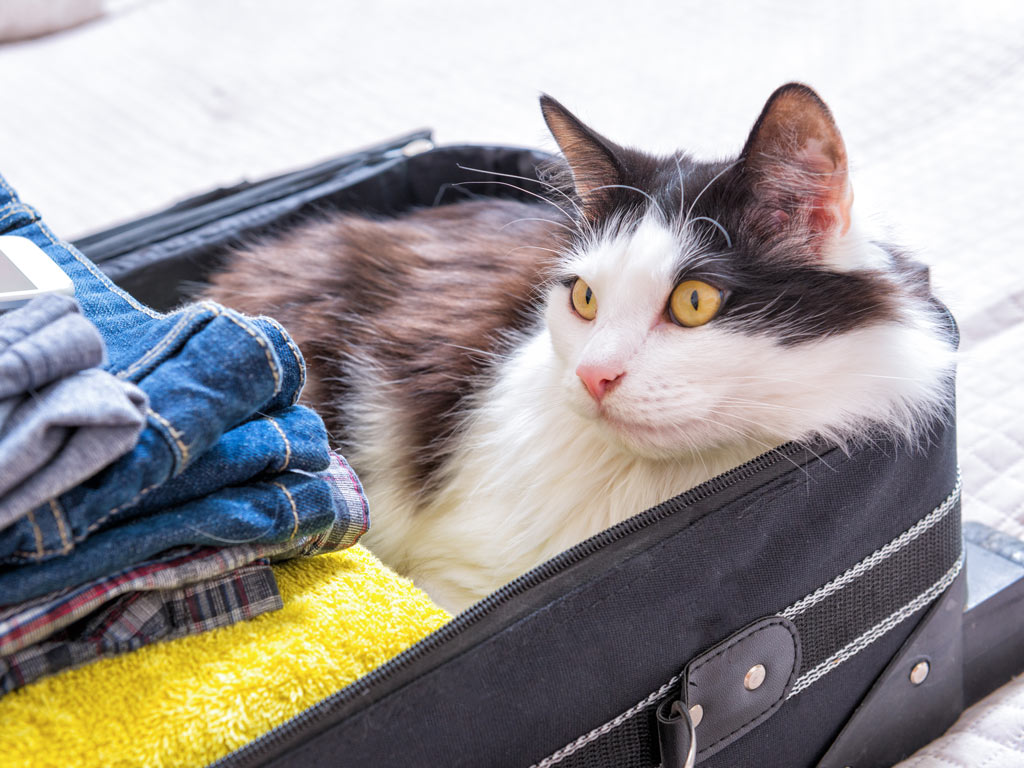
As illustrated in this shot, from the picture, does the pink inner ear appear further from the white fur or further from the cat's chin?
the cat's chin

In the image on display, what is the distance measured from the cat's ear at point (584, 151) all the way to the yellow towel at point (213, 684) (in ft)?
1.49

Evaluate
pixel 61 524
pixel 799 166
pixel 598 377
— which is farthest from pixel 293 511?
pixel 799 166

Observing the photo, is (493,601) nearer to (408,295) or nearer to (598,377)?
(598,377)

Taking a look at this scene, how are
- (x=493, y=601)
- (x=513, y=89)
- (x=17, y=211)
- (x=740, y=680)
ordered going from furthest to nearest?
(x=513, y=89), (x=17, y=211), (x=740, y=680), (x=493, y=601)

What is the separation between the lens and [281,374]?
2.15ft

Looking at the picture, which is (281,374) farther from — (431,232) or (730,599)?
(431,232)

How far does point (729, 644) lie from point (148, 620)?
43 centimetres

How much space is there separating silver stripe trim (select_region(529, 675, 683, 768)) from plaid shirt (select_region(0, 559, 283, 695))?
0.23 meters

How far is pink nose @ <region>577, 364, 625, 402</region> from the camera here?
2.49ft

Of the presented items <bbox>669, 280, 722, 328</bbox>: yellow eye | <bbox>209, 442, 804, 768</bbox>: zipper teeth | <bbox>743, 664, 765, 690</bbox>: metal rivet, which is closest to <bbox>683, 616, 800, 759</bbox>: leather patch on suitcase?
<bbox>743, 664, 765, 690</bbox>: metal rivet

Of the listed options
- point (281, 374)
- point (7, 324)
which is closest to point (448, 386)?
point (281, 374)

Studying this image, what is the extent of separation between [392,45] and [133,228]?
3.87ft

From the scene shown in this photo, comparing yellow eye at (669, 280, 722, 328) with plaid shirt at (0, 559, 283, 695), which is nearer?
plaid shirt at (0, 559, 283, 695)

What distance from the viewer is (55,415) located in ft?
1.73
